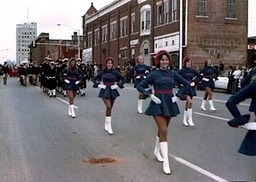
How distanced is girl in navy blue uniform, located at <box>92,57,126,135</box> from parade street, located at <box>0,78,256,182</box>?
1.82 feet

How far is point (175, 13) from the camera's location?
44.8 meters

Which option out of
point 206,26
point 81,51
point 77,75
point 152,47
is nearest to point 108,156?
point 77,75

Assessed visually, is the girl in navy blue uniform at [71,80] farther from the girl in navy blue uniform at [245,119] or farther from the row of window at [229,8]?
the row of window at [229,8]

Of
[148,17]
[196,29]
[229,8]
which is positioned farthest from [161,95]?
[148,17]

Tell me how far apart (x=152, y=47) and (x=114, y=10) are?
52.3 feet

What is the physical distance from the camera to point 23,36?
19462 centimetres

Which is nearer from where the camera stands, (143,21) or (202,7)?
(202,7)

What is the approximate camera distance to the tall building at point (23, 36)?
191125mm

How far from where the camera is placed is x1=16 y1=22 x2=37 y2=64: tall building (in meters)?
191

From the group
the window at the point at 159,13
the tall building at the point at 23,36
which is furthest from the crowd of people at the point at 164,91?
the tall building at the point at 23,36

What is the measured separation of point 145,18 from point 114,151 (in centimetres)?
4403

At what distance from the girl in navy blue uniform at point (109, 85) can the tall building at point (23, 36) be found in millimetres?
182594

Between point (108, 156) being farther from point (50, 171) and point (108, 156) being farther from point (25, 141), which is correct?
point (25, 141)

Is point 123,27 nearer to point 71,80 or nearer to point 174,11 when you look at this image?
point 174,11
